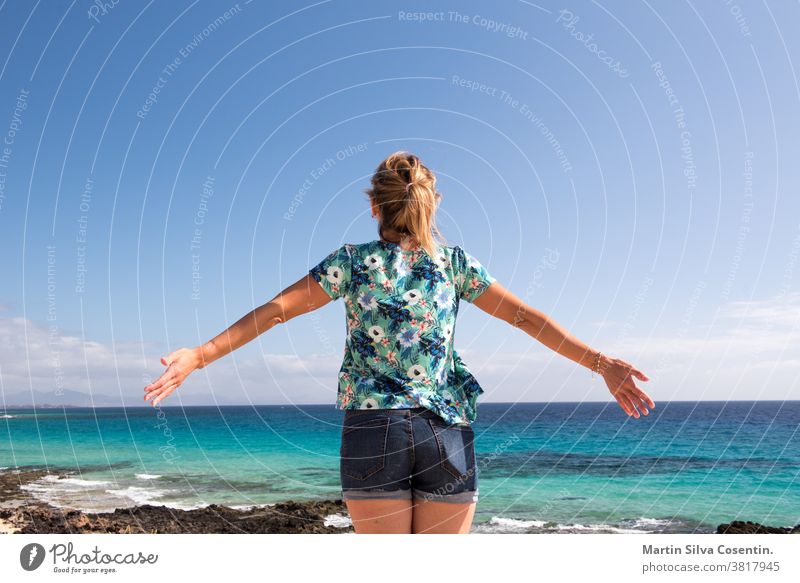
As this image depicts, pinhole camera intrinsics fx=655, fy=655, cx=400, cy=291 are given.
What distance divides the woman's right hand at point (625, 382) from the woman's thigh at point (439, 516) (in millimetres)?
1045

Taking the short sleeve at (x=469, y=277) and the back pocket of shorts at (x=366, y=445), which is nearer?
the back pocket of shorts at (x=366, y=445)

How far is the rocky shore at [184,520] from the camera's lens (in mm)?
15258

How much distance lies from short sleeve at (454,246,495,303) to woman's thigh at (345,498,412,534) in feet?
3.36

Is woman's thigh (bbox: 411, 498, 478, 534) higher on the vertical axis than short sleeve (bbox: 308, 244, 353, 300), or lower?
lower

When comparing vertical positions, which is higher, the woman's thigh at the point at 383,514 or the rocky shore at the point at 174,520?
the woman's thigh at the point at 383,514

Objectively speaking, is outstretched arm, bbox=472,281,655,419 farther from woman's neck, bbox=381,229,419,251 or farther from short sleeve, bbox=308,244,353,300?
short sleeve, bbox=308,244,353,300

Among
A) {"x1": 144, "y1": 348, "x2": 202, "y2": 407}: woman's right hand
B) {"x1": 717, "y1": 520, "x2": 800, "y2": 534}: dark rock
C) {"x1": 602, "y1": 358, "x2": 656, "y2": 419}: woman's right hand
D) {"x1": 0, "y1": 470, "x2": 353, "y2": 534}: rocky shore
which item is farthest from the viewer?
{"x1": 717, "y1": 520, "x2": 800, "y2": 534}: dark rock

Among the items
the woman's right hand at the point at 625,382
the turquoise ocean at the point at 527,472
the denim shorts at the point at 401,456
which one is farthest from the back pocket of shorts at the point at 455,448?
the turquoise ocean at the point at 527,472

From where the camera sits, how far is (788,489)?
106ft

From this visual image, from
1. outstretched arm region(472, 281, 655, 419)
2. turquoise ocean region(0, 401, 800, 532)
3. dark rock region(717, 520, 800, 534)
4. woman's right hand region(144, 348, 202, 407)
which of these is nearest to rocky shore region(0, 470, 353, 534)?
turquoise ocean region(0, 401, 800, 532)

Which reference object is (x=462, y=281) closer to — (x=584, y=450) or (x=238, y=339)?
(x=238, y=339)

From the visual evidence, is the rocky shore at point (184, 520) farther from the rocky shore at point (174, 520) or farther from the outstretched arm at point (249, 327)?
the outstretched arm at point (249, 327)

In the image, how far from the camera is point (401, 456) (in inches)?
111

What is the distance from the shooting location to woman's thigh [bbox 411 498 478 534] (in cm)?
294
